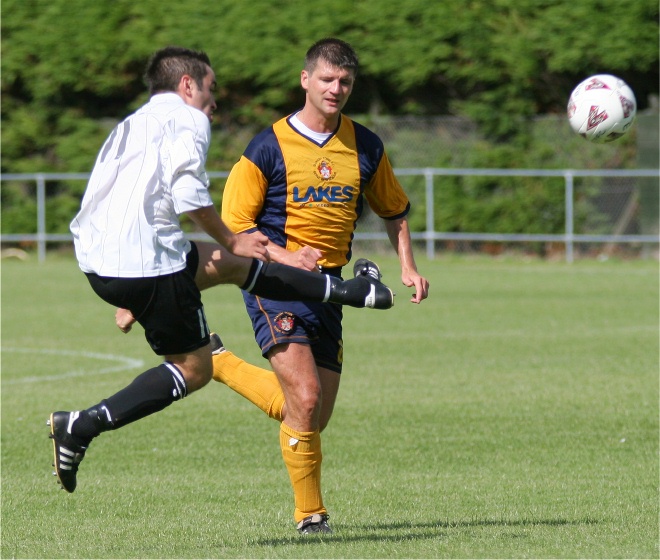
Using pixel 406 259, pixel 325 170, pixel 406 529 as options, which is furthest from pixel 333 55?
pixel 406 529

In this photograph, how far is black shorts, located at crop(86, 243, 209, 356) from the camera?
554 cm

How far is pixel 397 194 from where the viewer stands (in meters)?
6.84

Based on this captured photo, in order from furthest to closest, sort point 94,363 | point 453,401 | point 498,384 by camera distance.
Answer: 1. point 94,363
2. point 498,384
3. point 453,401

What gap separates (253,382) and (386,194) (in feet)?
4.28

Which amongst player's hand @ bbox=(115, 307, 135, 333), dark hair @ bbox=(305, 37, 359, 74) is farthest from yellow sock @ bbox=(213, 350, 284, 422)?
dark hair @ bbox=(305, 37, 359, 74)

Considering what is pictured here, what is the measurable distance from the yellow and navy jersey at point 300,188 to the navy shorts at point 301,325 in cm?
28

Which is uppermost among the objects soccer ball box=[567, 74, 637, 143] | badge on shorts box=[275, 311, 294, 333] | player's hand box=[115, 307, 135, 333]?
soccer ball box=[567, 74, 637, 143]

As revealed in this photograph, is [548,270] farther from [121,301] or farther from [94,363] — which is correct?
[121,301]

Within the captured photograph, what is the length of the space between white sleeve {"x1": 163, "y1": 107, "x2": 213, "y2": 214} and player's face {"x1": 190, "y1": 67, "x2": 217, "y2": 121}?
0.70ft

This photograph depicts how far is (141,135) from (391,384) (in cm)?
643

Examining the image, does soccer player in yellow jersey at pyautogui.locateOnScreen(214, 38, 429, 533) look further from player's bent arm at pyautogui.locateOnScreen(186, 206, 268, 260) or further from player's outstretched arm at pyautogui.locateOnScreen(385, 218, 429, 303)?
player's bent arm at pyautogui.locateOnScreen(186, 206, 268, 260)

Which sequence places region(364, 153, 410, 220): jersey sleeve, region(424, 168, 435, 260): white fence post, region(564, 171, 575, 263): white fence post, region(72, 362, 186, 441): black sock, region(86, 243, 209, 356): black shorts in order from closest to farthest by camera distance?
region(86, 243, 209, 356): black shorts → region(72, 362, 186, 441): black sock → region(364, 153, 410, 220): jersey sleeve → region(564, 171, 575, 263): white fence post → region(424, 168, 435, 260): white fence post

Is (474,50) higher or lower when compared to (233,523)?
higher

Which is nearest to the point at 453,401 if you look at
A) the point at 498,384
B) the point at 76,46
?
the point at 498,384
